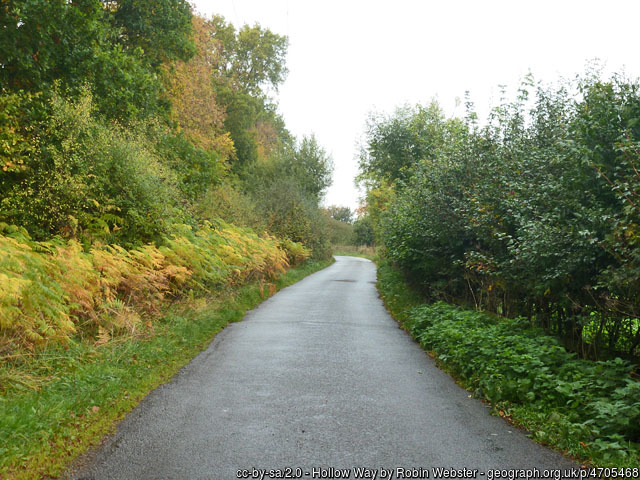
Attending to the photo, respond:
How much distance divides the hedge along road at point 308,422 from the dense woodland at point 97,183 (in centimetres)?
223

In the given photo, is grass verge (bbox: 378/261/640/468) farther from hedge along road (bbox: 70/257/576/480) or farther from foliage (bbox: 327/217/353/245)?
foliage (bbox: 327/217/353/245)

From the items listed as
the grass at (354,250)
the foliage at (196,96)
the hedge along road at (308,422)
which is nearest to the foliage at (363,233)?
the grass at (354,250)

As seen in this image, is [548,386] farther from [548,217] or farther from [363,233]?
[363,233]

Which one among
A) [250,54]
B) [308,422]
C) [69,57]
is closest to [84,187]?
[69,57]

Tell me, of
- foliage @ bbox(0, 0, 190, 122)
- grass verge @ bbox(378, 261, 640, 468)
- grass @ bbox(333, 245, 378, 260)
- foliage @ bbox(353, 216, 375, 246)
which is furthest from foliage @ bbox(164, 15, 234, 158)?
foliage @ bbox(353, 216, 375, 246)

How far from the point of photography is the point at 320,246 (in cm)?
4059

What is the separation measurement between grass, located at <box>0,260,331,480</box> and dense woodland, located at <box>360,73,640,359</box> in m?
6.06

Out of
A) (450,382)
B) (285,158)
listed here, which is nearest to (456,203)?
(450,382)

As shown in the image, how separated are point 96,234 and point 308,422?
7.84 meters

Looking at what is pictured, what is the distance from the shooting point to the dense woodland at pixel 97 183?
816 centimetres

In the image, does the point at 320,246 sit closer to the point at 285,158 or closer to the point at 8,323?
the point at 285,158

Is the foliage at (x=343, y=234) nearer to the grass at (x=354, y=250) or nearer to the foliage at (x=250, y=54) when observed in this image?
the grass at (x=354, y=250)

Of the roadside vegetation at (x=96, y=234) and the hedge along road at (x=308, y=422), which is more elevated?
the roadside vegetation at (x=96, y=234)

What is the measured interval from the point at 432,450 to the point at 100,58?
47.1 feet
